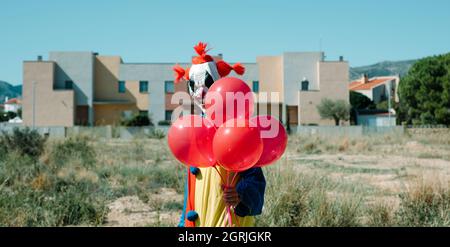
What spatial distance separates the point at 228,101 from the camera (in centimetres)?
247

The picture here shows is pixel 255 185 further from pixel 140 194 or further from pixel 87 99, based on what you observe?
pixel 87 99

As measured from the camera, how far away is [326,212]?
18.2 feet

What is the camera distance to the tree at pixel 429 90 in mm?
37844

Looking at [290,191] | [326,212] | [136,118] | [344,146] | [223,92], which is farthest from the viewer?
[136,118]

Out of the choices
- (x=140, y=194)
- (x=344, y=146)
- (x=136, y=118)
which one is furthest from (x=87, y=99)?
(x=140, y=194)

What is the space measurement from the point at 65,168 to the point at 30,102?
36.1m

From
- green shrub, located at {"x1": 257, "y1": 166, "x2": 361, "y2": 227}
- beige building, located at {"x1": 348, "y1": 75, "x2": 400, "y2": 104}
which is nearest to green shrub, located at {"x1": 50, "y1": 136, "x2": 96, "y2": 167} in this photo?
green shrub, located at {"x1": 257, "y1": 166, "x2": 361, "y2": 227}

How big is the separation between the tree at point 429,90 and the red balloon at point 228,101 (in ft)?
129

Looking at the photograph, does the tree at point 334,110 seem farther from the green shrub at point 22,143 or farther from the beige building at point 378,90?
the green shrub at point 22,143

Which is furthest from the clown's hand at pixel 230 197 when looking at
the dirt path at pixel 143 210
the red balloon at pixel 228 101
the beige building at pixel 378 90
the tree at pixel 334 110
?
the beige building at pixel 378 90

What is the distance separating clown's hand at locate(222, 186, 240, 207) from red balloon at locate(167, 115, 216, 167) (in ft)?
0.57

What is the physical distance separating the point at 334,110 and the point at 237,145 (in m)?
42.2
